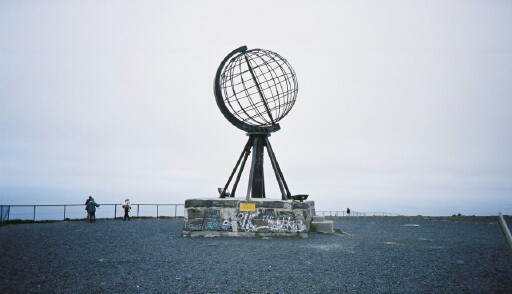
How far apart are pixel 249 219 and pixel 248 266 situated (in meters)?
4.82

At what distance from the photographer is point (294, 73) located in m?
14.1

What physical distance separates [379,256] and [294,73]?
8.03 meters

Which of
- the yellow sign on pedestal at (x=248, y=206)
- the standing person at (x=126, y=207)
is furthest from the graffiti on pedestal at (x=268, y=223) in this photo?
the standing person at (x=126, y=207)

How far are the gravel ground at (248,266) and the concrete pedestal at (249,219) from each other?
0.89 m

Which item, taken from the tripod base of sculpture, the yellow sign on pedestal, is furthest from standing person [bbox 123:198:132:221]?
the yellow sign on pedestal

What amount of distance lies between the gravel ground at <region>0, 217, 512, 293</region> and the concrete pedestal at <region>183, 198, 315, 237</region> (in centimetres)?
89

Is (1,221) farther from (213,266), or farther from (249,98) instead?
(213,266)

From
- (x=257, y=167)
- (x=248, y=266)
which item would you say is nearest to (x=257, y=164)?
(x=257, y=167)

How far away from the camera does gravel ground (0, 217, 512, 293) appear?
5617mm

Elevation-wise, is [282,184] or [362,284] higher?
[282,184]

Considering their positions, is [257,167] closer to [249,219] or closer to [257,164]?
[257,164]

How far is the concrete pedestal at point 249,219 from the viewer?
11.9 meters

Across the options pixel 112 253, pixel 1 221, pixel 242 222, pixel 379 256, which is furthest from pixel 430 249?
pixel 1 221

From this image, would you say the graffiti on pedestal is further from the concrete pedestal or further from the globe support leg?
the globe support leg
